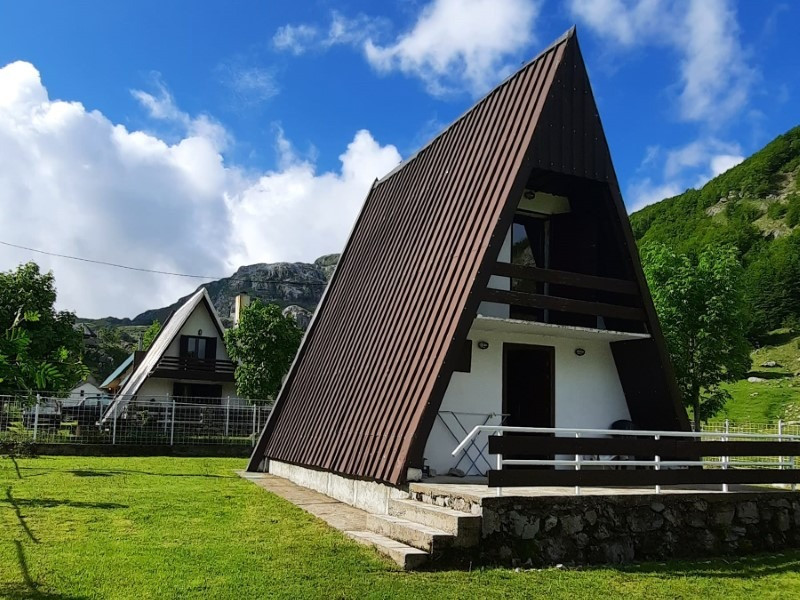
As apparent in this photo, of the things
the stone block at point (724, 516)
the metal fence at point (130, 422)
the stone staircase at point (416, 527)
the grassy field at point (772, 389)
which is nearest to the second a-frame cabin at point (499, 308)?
the stone staircase at point (416, 527)

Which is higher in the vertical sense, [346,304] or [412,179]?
[412,179]

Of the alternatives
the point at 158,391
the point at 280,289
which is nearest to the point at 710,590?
the point at 158,391

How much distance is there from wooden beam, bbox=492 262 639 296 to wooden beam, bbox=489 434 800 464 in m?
2.57

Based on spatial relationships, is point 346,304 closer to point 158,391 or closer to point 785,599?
point 785,599

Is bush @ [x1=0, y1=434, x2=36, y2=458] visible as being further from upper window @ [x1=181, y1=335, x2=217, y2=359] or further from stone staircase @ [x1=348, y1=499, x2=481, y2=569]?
upper window @ [x1=181, y1=335, x2=217, y2=359]

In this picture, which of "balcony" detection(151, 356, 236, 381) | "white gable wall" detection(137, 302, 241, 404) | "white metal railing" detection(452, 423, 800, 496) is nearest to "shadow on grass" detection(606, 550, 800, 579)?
"white metal railing" detection(452, 423, 800, 496)

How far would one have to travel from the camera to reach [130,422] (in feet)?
69.1

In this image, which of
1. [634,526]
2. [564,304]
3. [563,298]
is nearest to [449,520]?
[634,526]

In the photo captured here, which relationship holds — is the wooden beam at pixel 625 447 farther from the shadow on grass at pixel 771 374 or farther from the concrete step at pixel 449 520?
the shadow on grass at pixel 771 374

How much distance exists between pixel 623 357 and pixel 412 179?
5.28 meters

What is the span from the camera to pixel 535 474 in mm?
7398

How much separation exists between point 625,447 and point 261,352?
2237cm

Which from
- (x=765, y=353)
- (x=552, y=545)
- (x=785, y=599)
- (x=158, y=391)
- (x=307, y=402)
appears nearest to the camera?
(x=785, y=599)

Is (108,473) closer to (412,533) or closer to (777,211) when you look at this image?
(412,533)
